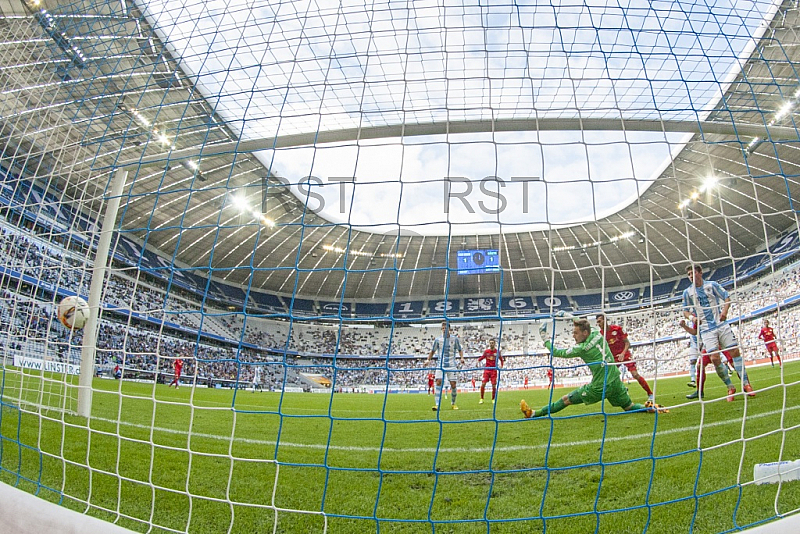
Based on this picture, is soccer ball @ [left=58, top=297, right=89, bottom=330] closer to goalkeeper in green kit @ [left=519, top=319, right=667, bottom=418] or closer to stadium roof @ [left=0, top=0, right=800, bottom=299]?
stadium roof @ [left=0, top=0, right=800, bottom=299]

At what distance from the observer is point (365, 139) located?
448 centimetres

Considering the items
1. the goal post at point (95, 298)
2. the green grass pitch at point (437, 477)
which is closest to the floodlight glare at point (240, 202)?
the goal post at point (95, 298)

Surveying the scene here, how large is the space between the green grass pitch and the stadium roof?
1240 mm

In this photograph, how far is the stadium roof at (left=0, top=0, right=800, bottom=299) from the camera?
149 inches

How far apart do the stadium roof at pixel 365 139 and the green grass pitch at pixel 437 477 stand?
124 cm

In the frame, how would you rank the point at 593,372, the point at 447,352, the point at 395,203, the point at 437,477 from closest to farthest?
the point at 437,477 → the point at 395,203 → the point at 593,372 → the point at 447,352

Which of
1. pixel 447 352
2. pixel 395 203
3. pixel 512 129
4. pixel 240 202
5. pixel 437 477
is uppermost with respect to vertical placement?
pixel 240 202

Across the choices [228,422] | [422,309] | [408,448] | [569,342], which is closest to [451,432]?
[408,448]

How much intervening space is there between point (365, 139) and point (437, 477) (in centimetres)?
317

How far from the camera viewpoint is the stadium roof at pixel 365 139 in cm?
379

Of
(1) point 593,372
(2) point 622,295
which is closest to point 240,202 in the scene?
(1) point 593,372

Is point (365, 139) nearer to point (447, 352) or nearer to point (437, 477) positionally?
point (437, 477)

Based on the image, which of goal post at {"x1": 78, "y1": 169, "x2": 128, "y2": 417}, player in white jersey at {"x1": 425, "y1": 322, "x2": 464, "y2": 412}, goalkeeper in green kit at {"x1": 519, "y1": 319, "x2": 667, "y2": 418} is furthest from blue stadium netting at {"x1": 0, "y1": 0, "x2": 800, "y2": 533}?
player in white jersey at {"x1": 425, "y1": 322, "x2": 464, "y2": 412}

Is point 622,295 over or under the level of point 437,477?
over
